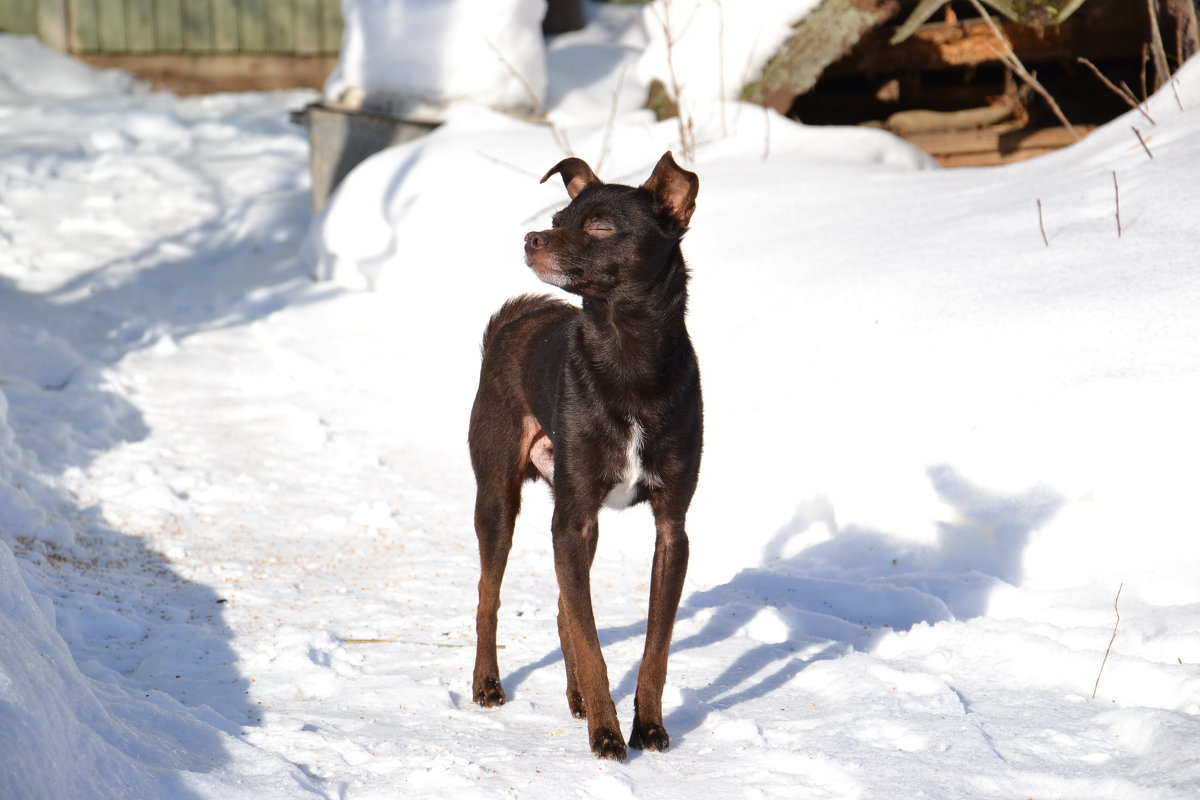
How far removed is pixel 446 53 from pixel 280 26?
18.1ft

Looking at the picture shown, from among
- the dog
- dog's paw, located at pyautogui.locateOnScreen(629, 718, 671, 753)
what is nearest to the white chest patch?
the dog

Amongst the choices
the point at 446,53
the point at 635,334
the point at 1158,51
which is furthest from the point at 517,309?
the point at 446,53

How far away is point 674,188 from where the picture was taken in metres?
3.59

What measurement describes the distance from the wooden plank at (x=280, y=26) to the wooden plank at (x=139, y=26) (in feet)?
4.32

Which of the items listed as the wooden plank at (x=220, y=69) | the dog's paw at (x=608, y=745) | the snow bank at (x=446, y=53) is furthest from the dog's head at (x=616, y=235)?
the wooden plank at (x=220, y=69)

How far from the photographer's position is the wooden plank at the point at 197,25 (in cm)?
1412

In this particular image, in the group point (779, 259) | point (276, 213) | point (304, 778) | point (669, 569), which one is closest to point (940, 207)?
point (779, 259)

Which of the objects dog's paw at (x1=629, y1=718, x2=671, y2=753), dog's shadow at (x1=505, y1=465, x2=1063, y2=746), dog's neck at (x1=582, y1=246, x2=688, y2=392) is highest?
dog's neck at (x1=582, y1=246, x2=688, y2=392)

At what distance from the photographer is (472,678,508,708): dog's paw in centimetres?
392

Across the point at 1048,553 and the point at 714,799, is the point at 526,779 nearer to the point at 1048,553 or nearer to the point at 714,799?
the point at 714,799

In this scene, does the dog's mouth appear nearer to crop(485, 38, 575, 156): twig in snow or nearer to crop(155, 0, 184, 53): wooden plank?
crop(485, 38, 575, 156): twig in snow

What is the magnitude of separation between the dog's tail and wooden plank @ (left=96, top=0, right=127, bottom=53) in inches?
456

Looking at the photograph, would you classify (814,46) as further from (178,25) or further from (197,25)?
(178,25)

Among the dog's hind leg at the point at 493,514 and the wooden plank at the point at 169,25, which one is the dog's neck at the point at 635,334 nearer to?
the dog's hind leg at the point at 493,514
